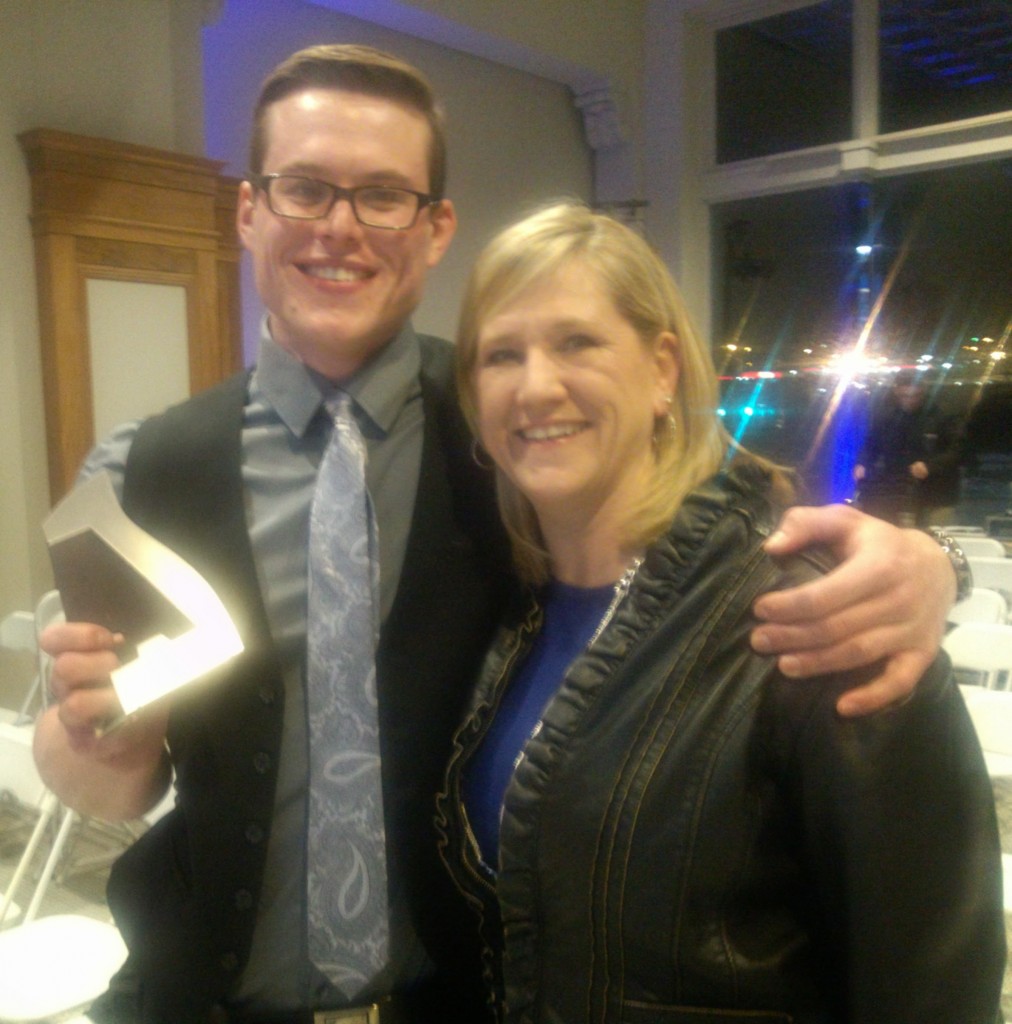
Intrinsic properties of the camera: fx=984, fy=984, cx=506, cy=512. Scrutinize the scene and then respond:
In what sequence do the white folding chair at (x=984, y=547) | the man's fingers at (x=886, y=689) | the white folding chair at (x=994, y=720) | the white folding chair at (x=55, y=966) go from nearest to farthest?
the man's fingers at (x=886, y=689) → the white folding chair at (x=55, y=966) → the white folding chair at (x=994, y=720) → the white folding chair at (x=984, y=547)

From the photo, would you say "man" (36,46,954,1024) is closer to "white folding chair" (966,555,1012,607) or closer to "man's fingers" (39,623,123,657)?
→ "man's fingers" (39,623,123,657)

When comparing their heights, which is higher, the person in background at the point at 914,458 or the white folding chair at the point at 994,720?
the person in background at the point at 914,458

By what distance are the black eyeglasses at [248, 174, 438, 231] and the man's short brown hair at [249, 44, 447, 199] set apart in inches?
2.0

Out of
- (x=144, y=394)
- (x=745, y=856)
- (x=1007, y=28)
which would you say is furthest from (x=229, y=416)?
(x=1007, y=28)

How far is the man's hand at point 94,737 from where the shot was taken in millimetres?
977

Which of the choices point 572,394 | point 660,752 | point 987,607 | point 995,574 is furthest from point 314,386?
point 995,574

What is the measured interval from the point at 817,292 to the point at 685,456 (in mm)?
5849

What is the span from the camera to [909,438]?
614 centimetres

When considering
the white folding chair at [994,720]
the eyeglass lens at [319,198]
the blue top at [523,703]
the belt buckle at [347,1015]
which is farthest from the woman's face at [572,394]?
the white folding chair at [994,720]

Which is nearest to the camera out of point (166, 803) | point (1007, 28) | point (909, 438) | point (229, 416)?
point (229, 416)

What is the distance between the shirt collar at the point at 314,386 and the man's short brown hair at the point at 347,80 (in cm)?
23

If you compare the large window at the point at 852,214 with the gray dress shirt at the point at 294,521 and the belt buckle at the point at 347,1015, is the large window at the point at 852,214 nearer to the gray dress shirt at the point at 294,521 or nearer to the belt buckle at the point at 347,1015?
the gray dress shirt at the point at 294,521

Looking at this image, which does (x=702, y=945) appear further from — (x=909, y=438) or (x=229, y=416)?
(x=909, y=438)

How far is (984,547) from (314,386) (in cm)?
508
